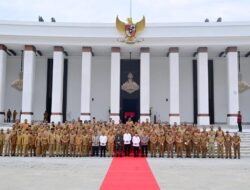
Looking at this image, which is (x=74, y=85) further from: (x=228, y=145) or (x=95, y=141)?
(x=228, y=145)

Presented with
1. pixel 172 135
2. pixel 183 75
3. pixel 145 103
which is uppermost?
pixel 183 75

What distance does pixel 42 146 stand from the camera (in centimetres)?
1486

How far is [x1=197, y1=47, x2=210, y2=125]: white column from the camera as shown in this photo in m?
23.1

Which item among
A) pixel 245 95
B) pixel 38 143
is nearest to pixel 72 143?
pixel 38 143

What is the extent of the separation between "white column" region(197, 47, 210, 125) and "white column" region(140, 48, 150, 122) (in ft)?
12.0

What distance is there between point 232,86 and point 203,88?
2024 mm

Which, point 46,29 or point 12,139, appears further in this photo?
point 46,29

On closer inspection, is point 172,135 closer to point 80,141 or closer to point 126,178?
point 80,141

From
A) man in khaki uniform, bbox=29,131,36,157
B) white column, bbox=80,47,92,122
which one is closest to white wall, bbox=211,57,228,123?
white column, bbox=80,47,92,122

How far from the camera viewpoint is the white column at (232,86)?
75.9 feet

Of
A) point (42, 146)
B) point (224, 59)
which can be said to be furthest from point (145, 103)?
point (42, 146)

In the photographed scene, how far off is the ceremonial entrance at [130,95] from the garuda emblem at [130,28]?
4.11 m

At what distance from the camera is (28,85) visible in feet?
77.1

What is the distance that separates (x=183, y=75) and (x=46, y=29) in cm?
1130
